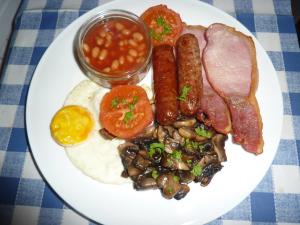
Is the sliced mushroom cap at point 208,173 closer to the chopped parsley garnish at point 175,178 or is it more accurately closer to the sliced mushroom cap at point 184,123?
the chopped parsley garnish at point 175,178

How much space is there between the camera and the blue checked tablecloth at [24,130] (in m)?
2.41

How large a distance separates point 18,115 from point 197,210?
162 centimetres

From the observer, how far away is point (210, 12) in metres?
2.84

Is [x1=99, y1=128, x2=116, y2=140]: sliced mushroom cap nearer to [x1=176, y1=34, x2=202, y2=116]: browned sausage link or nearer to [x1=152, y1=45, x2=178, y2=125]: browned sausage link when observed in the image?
[x1=152, y1=45, x2=178, y2=125]: browned sausage link

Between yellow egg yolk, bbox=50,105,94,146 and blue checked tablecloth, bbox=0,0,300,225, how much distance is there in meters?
0.37

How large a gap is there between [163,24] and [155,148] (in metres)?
1.06

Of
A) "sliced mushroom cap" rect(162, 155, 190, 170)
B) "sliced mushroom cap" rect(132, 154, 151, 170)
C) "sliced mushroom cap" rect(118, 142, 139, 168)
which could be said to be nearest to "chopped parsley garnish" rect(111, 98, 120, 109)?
"sliced mushroom cap" rect(118, 142, 139, 168)

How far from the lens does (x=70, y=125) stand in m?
2.42

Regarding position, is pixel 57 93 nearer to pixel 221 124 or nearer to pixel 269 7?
→ pixel 221 124

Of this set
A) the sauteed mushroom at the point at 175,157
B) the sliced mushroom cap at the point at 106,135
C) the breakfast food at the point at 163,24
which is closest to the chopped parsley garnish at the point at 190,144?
the sauteed mushroom at the point at 175,157

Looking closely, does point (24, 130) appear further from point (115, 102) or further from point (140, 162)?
point (140, 162)

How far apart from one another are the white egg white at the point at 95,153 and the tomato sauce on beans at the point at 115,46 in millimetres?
288

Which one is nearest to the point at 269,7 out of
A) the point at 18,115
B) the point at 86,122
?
the point at 86,122

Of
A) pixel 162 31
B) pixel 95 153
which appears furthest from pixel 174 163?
pixel 162 31
